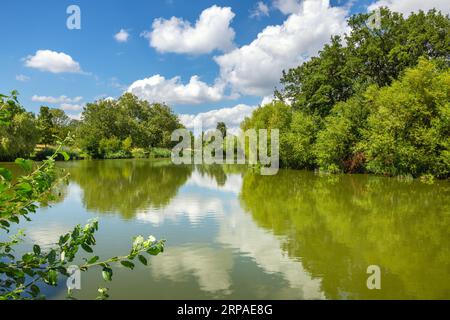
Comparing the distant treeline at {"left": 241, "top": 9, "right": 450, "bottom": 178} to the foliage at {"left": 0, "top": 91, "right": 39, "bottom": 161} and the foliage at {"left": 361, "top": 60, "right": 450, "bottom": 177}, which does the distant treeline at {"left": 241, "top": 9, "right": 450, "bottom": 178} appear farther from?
the foliage at {"left": 0, "top": 91, "right": 39, "bottom": 161}

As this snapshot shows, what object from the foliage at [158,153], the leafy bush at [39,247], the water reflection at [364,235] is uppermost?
the foliage at [158,153]

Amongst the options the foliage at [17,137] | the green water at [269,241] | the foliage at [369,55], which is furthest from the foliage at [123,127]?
the green water at [269,241]

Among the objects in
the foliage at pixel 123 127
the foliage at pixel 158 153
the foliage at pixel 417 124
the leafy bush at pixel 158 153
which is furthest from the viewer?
the leafy bush at pixel 158 153

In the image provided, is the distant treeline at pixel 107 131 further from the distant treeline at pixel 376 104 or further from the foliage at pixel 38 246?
the foliage at pixel 38 246

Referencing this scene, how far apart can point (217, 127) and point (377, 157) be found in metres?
104

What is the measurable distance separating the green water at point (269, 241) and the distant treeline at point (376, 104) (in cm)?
792

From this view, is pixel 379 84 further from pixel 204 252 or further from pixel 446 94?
pixel 204 252

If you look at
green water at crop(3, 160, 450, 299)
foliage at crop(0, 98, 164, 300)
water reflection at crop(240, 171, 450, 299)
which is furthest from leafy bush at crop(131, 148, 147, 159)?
foliage at crop(0, 98, 164, 300)

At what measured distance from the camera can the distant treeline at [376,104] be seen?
78.6 ft

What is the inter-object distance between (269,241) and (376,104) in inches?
902

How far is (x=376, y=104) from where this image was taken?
28.5 meters

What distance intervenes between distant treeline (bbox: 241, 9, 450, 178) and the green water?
792 cm

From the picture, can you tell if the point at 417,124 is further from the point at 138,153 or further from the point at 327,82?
the point at 138,153

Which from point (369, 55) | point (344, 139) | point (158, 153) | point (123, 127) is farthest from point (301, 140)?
point (123, 127)
